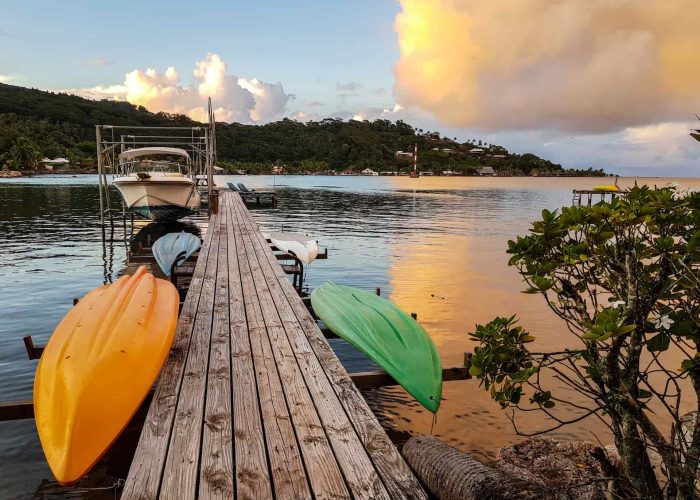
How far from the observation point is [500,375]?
301cm

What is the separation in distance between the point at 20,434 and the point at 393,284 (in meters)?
11.9

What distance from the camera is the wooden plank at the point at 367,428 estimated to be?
3051 mm

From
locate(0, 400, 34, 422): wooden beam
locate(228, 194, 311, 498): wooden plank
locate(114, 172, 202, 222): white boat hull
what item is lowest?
locate(0, 400, 34, 422): wooden beam

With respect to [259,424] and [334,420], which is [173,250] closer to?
[259,424]

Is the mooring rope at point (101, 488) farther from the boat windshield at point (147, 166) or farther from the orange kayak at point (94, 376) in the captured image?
the boat windshield at point (147, 166)

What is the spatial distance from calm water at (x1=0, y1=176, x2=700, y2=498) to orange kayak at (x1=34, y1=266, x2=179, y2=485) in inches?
71.7

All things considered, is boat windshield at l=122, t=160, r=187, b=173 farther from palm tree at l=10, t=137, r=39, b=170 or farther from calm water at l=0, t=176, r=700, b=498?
palm tree at l=10, t=137, r=39, b=170

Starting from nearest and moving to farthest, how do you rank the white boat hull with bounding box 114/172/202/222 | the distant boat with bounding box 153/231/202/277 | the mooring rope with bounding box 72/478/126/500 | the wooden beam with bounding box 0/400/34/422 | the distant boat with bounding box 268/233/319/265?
1. the wooden beam with bounding box 0/400/34/422
2. the mooring rope with bounding box 72/478/126/500
3. the distant boat with bounding box 153/231/202/277
4. the distant boat with bounding box 268/233/319/265
5. the white boat hull with bounding box 114/172/202/222

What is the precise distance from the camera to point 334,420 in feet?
12.7

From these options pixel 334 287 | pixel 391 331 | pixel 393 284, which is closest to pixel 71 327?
pixel 391 331

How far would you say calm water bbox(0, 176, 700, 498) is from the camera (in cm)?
690

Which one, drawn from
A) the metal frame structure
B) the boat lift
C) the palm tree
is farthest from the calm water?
the palm tree

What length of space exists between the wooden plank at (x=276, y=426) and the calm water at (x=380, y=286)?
2555mm

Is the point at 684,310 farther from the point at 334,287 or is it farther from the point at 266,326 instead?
the point at 334,287
